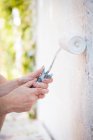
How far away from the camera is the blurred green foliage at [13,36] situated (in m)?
5.31

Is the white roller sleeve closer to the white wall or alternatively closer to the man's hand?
the white wall

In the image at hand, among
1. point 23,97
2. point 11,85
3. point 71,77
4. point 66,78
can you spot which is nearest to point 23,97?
point 23,97

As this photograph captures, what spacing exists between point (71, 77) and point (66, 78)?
0.21m

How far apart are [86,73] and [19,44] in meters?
3.46

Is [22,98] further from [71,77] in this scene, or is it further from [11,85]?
[71,77]

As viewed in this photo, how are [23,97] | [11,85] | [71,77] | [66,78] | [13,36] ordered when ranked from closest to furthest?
[23,97] < [11,85] < [71,77] < [66,78] < [13,36]

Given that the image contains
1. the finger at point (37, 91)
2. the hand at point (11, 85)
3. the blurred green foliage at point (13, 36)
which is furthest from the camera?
the blurred green foliage at point (13, 36)

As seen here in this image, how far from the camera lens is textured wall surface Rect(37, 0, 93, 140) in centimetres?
205

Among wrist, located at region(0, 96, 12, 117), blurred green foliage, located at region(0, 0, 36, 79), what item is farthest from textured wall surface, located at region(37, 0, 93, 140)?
blurred green foliage, located at region(0, 0, 36, 79)

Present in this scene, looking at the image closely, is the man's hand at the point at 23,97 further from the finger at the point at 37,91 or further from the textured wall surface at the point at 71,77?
the textured wall surface at the point at 71,77

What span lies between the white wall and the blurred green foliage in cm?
132

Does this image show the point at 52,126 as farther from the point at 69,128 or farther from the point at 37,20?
the point at 37,20

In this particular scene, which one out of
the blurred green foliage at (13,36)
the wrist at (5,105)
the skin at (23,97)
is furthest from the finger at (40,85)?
the blurred green foliage at (13,36)

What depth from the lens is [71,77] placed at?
2539mm
